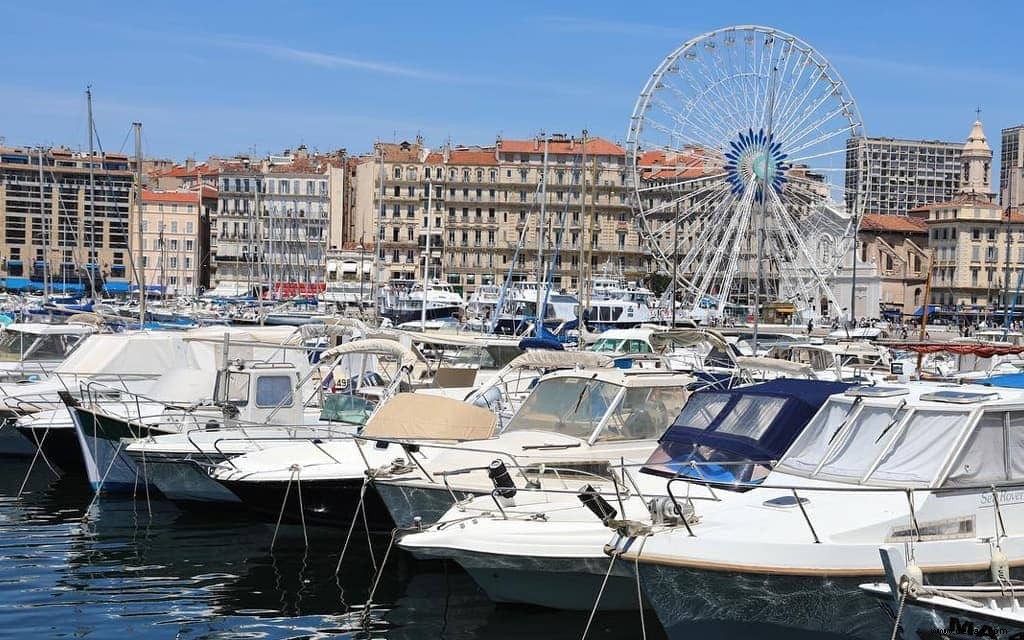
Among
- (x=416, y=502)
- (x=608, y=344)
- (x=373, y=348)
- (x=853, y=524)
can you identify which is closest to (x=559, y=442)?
(x=416, y=502)

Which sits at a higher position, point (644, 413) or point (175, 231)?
→ point (175, 231)

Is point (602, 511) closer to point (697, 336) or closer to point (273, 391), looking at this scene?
point (273, 391)

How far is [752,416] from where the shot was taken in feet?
52.8

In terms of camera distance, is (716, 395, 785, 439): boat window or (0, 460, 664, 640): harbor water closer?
(0, 460, 664, 640): harbor water

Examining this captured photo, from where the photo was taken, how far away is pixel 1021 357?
1417 inches

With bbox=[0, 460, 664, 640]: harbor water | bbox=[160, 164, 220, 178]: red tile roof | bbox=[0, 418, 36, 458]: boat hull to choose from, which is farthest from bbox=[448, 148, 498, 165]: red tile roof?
bbox=[0, 460, 664, 640]: harbor water

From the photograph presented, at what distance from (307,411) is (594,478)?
10.8 meters

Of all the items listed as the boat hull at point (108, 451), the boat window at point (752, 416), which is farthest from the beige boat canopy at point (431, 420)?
the boat hull at point (108, 451)

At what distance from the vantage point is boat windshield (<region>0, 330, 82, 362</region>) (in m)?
31.9

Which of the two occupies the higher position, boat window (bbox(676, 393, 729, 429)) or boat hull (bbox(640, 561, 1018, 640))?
boat window (bbox(676, 393, 729, 429))

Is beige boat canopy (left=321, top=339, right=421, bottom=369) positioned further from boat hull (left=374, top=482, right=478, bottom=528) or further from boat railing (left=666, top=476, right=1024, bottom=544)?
boat railing (left=666, top=476, right=1024, bottom=544)

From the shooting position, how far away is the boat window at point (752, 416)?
15.9 m

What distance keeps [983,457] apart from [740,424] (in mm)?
3474

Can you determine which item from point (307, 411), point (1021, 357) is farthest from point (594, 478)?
point (1021, 357)
